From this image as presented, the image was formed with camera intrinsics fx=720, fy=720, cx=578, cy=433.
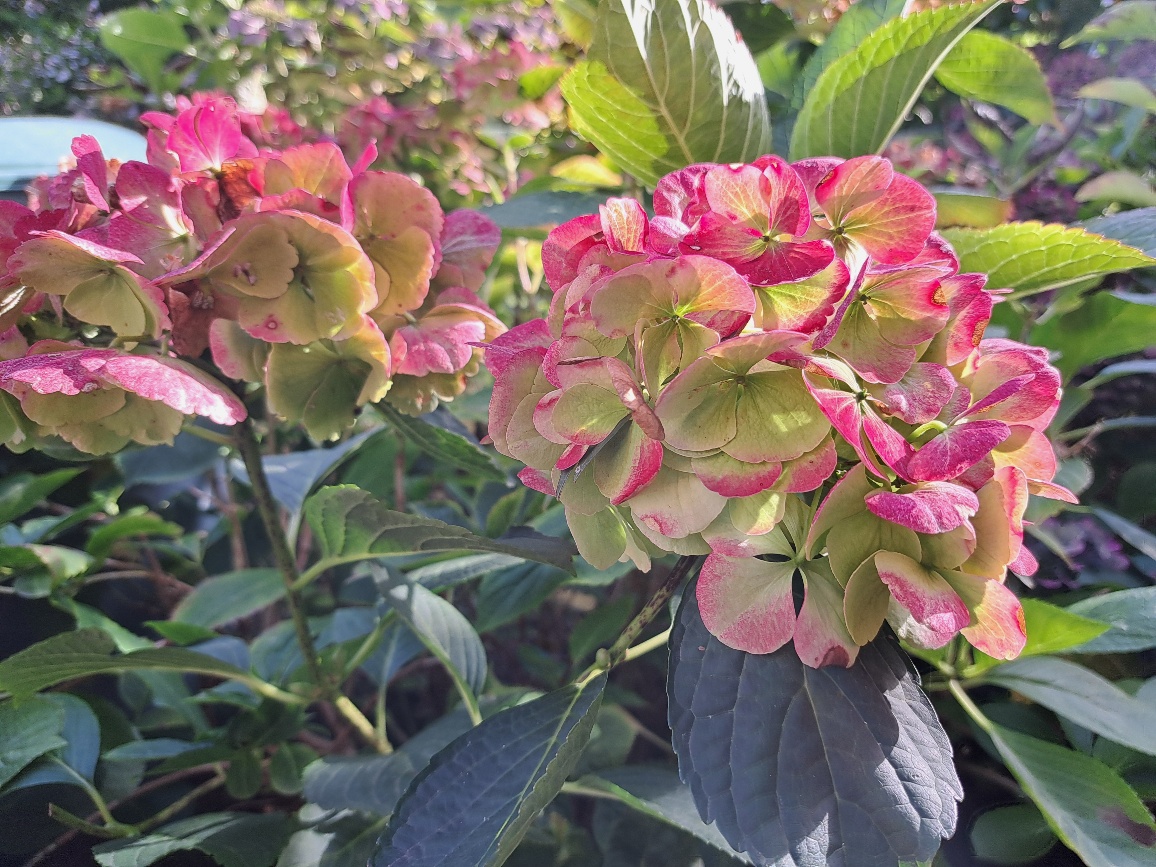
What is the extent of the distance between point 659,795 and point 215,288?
0.50m

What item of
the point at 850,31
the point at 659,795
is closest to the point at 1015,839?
the point at 659,795

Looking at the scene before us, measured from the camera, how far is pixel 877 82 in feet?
1.67

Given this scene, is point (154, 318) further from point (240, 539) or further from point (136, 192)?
point (240, 539)

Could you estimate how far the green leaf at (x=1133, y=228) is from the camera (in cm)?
49

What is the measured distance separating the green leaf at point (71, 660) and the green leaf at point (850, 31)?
0.69 m

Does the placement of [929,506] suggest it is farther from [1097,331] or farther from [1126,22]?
[1126,22]

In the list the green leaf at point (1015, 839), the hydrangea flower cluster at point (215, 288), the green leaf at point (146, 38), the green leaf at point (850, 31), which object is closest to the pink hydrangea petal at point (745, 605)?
the hydrangea flower cluster at point (215, 288)

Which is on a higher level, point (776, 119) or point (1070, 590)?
point (776, 119)

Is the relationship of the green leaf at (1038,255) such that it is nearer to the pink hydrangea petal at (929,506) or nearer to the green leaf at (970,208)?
the green leaf at (970,208)

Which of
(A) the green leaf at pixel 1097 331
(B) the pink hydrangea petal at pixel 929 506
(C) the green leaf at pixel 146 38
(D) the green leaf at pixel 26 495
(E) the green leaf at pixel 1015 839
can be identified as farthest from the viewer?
(C) the green leaf at pixel 146 38

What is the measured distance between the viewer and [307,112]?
4.23 ft

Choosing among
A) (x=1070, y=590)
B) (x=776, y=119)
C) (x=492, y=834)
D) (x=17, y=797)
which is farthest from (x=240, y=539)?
(x=1070, y=590)

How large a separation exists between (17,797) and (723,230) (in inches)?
30.1

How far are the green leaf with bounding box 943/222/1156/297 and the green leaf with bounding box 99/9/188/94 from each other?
146cm
